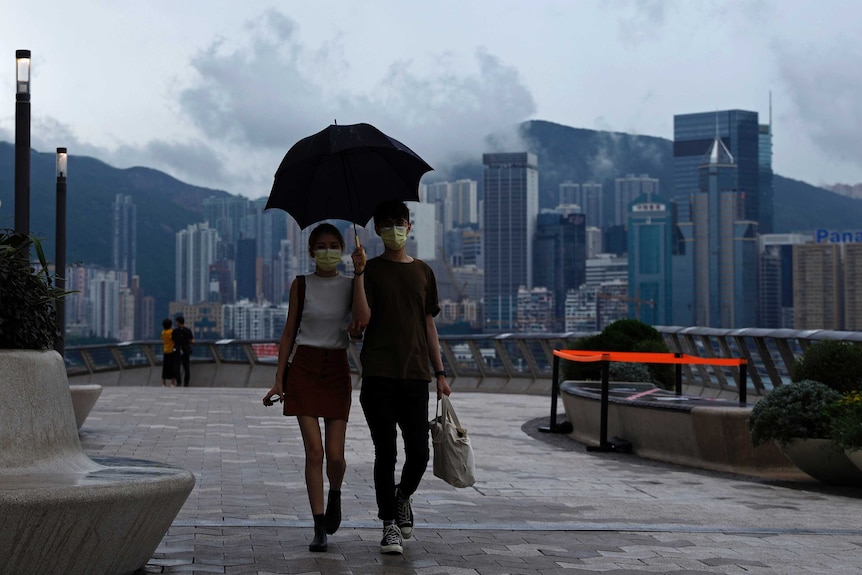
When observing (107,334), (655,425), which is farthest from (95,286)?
(655,425)

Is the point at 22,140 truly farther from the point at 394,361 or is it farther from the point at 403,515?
the point at 403,515

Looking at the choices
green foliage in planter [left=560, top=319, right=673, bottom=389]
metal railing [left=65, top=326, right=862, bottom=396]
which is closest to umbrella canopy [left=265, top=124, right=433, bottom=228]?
metal railing [left=65, top=326, right=862, bottom=396]

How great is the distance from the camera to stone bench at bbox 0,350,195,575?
4945mm

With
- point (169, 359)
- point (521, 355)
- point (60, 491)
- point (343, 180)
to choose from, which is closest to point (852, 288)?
point (521, 355)

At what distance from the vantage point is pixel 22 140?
42.2ft

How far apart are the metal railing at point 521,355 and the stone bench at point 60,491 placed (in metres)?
8.24

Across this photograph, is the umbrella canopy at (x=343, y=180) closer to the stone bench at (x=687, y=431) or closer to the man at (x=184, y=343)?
the stone bench at (x=687, y=431)

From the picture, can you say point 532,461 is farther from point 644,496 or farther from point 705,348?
point 705,348

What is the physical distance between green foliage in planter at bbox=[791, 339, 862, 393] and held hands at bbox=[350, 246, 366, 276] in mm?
6260

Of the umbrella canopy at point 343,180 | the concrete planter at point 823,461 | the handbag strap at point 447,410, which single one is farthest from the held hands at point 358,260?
the concrete planter at point 823,461

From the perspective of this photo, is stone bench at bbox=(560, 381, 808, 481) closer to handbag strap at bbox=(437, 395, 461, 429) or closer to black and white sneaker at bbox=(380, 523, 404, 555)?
handbag strap at bbox=(437, 395, 461, 429)

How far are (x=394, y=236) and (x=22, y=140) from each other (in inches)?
290

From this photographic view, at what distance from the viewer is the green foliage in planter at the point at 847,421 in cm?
995

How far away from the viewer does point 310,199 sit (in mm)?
Answer: 7117
